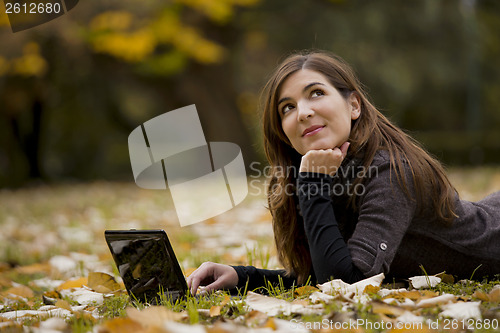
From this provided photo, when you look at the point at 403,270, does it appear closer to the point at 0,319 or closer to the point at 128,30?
the point at 0,319

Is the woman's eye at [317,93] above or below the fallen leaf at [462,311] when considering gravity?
above

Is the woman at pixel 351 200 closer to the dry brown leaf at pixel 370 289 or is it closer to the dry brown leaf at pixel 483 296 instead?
the dry brown leaf at pixel 370 289

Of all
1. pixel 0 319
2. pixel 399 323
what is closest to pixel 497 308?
pixel 399 323

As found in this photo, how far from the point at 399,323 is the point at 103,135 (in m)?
18.4

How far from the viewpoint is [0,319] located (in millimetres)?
1942

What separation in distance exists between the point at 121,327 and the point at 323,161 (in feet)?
3.10

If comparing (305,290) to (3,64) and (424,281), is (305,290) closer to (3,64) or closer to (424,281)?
(424,281)

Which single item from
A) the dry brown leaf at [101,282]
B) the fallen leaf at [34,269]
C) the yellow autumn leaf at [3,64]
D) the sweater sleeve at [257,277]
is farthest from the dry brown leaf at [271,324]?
the yellow autumn leaf at [3,64]

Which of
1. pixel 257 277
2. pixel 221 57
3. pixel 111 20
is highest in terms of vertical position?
pixel 111 20

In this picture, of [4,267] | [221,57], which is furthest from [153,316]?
[221,57]

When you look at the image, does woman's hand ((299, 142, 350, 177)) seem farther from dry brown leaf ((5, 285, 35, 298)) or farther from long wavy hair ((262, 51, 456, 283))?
dry brown leaf ((5, 285, 35, 298))

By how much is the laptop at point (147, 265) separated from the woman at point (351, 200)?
17 centimetres

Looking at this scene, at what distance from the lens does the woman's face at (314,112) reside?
2.14m

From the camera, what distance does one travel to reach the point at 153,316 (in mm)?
1589
